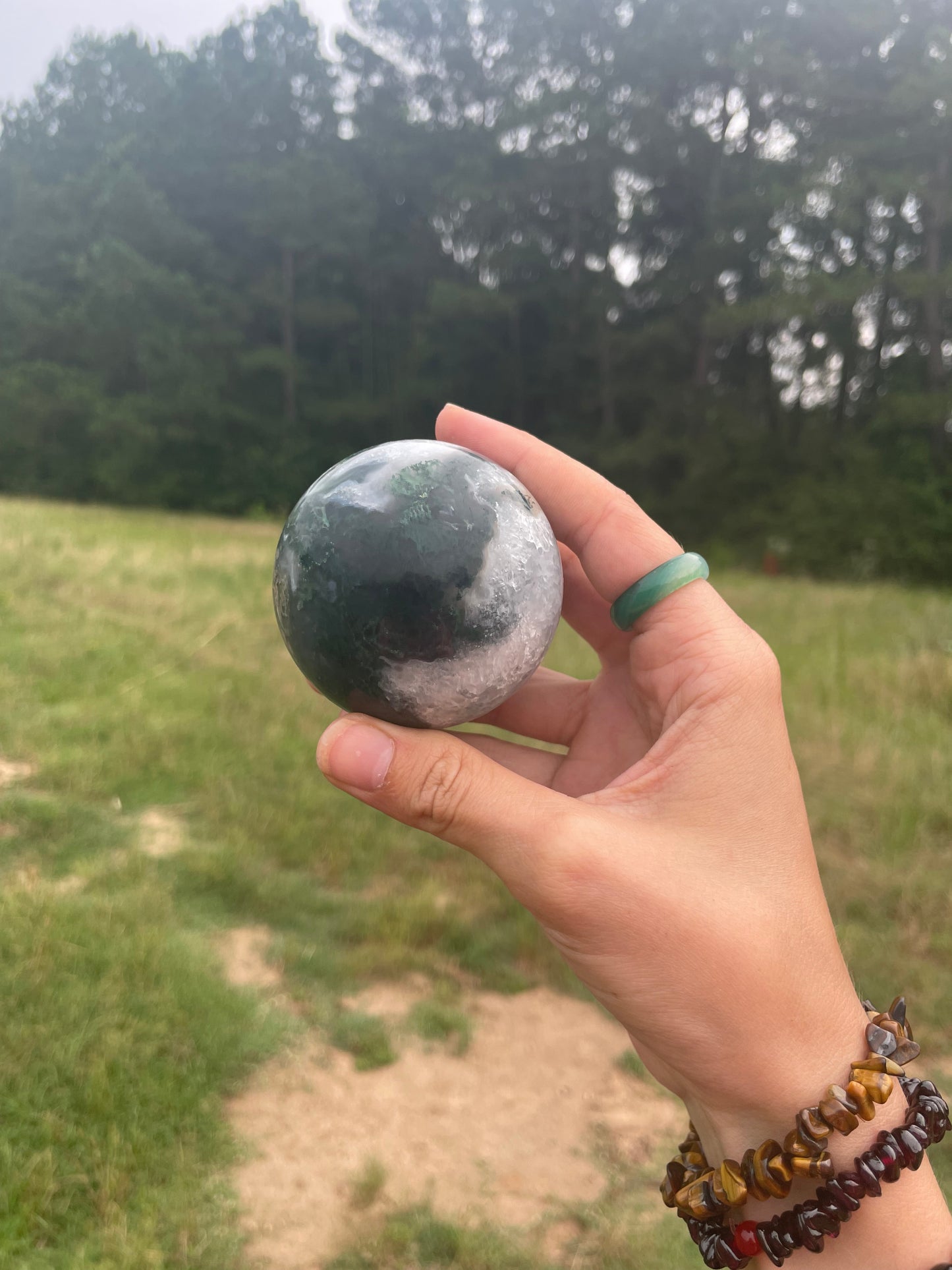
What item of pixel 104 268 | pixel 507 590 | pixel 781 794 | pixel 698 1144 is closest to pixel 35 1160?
pixel 698 1144

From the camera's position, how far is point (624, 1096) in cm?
293

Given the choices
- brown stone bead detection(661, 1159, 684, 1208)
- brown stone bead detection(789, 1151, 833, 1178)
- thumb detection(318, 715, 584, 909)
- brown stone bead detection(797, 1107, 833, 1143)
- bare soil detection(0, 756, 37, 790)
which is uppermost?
thumb detection(318, 715, 584, 909)

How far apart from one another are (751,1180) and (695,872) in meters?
0.53

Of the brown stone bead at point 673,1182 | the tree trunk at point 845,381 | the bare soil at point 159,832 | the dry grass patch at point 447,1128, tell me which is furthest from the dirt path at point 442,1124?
the tree trunk at point 845,381

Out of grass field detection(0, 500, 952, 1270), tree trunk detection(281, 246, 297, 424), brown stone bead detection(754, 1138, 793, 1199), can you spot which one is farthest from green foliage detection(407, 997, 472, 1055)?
tree trunk detection(281, 246, 297, 424)

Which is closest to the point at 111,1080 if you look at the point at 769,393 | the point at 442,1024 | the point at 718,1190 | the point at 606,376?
the point at 442,1024

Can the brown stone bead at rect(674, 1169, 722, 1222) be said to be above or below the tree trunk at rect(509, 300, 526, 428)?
below

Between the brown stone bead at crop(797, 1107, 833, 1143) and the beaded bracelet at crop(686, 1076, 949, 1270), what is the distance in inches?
3.1

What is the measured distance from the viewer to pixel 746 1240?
Result: 1.58m

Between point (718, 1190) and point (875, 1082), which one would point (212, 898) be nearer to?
point (718, 1190)

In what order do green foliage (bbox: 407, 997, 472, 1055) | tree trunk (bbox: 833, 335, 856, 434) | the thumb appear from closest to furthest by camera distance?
the thumb
green foliage (bbox: 407, 997, 472, 1055)
tree trunk (bbox: 833, 335, 856, 434)

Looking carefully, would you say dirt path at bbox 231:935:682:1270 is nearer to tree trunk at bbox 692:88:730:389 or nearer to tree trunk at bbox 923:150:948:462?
tree trunk at bbox 923:150:948:462

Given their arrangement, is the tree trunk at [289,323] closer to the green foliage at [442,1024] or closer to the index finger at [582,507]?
the green foliage at [442,1024]

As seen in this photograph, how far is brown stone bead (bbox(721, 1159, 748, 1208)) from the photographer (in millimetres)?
1562
